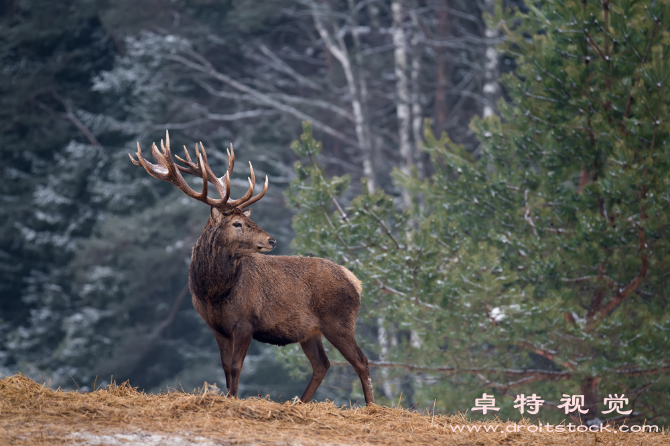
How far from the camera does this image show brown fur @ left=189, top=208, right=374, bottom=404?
6.13 m

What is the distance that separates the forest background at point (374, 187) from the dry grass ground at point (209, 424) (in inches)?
142

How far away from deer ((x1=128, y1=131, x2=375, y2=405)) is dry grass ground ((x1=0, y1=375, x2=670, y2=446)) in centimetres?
58

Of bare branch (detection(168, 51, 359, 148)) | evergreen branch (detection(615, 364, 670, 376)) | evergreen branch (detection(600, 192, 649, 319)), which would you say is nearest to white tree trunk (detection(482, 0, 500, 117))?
bare branch (detection(168, 51, 359, 148))

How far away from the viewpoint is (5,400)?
5.28m

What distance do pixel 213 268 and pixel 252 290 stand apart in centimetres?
38

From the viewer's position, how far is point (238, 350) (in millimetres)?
6051

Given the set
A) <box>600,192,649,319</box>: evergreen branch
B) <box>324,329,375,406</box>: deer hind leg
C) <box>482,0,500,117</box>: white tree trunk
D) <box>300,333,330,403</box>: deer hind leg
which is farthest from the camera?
<box>482,0,500,117</box>: white tree trunk

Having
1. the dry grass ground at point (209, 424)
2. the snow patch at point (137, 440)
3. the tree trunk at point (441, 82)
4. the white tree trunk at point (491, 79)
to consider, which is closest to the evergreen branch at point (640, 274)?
the dry grass ground at point (209, 424)

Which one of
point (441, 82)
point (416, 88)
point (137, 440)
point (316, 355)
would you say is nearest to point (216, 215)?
point (316, 355)

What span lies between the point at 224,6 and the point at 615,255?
55.7ft

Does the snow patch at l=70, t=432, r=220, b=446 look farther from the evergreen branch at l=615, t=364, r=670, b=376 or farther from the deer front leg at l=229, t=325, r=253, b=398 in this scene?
the evergreen branch at l=615, t=364, r=670, b=376

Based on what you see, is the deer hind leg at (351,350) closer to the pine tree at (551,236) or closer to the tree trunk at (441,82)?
the pine tree at (551,236)

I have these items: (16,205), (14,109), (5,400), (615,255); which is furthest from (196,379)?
(5,400)

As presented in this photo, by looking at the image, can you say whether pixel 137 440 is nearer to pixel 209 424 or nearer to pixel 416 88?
pixel 209 424
